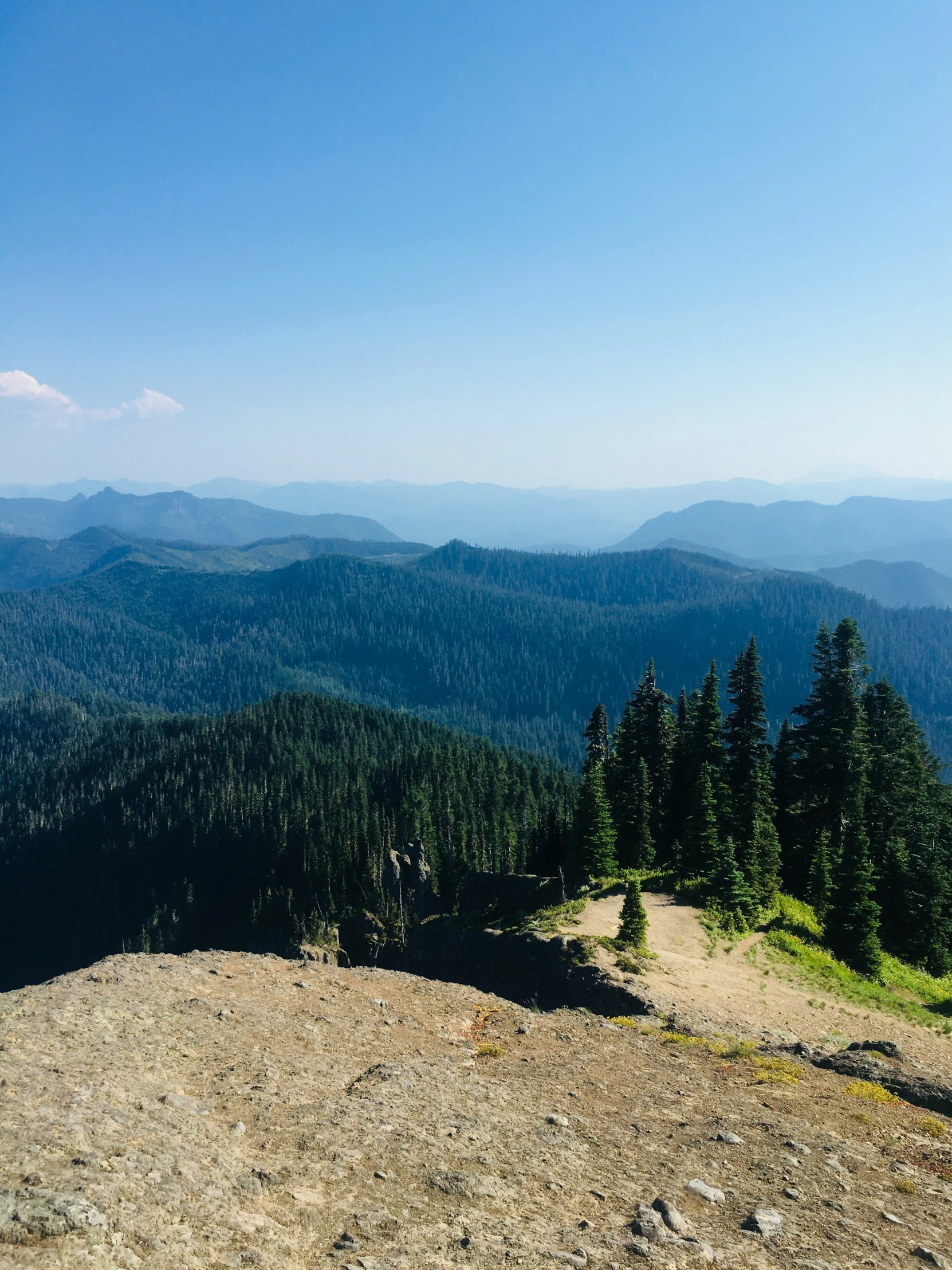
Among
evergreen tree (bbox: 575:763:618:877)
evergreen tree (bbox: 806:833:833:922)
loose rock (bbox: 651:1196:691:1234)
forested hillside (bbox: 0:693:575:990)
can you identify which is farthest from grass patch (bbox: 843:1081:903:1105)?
forested hillside (bbox: 0:693:575:990)

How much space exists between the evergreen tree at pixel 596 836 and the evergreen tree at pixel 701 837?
5.43 m

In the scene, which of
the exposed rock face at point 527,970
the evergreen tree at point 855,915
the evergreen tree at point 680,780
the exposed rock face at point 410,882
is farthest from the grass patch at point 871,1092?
the exposed rock face at point 410,882

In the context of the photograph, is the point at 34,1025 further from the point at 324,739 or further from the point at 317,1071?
the point at 324,739

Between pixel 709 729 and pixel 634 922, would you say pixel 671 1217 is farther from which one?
pixel 709 729

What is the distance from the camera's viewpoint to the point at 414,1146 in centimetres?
1532

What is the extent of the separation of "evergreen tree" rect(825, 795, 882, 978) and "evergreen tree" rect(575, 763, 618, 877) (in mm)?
15365

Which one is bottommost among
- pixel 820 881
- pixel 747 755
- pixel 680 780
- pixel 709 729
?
pixel 820 881

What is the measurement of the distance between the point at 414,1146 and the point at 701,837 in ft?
118

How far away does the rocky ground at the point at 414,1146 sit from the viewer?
37.8 feet

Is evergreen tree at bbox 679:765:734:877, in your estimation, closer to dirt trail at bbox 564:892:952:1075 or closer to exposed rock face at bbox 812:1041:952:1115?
dirt trail at bbox 564:892:952:1075

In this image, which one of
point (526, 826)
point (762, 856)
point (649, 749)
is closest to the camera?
point (762, 856)

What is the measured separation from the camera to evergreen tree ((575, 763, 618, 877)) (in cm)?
5125

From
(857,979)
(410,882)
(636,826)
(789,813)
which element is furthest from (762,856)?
(410,882)

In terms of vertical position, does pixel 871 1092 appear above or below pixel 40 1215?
below
